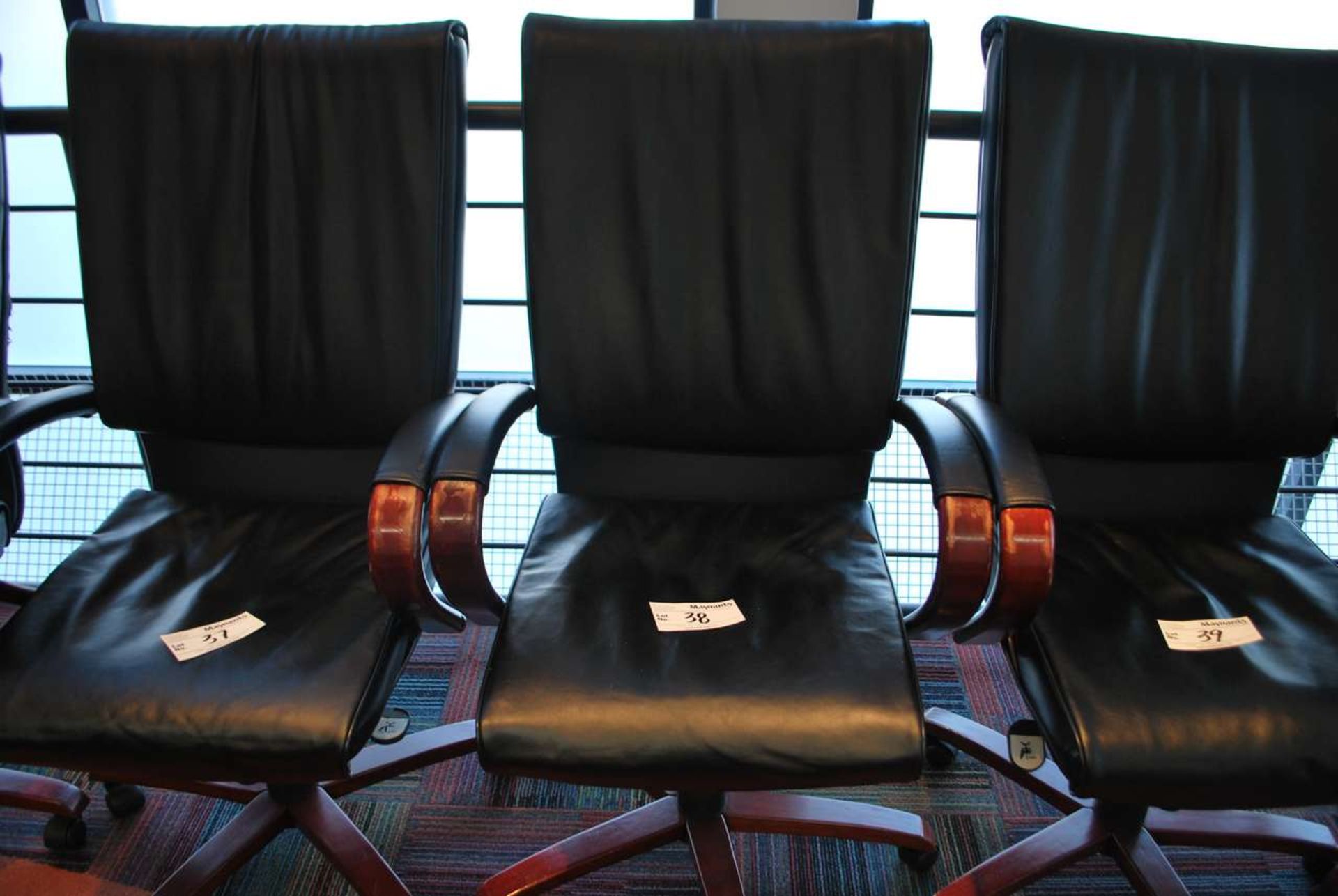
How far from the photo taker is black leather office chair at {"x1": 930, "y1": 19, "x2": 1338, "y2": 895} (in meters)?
1.15

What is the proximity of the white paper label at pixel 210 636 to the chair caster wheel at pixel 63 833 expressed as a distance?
55cm

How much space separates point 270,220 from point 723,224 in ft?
2.10

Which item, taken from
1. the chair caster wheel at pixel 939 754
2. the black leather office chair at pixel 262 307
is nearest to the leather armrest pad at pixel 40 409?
the black leather office chair at pixel 262 307

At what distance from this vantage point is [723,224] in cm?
121

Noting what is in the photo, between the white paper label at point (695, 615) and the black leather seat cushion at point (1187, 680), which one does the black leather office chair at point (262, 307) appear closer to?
the white paper label at point (695, 615)

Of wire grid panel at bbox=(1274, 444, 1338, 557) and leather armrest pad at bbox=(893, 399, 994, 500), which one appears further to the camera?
wire grid panel at bbox=(1274, 444, 1338, 557)

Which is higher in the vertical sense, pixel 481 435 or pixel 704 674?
pixel 481 435

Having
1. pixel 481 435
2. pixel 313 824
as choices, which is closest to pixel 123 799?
pixel 313 824

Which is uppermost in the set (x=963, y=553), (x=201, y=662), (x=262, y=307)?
(x=262, y=307)

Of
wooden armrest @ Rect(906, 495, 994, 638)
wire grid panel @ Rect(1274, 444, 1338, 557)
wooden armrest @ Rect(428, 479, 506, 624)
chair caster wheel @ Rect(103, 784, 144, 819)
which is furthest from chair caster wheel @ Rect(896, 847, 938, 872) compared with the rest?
chair caster wheel @ Rect(103, 784, 144, 819)

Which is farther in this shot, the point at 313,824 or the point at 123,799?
the point at 123,799

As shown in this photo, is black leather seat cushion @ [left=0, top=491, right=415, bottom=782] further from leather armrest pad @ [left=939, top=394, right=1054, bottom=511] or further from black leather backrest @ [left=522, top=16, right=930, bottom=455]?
leather armrest pad @ [left=939, top=394, right=1054, bottom=511]

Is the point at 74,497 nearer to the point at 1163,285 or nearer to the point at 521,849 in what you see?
the point at 521,849

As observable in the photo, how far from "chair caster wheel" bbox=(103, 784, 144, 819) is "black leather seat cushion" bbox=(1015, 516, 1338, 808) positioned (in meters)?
1.34
